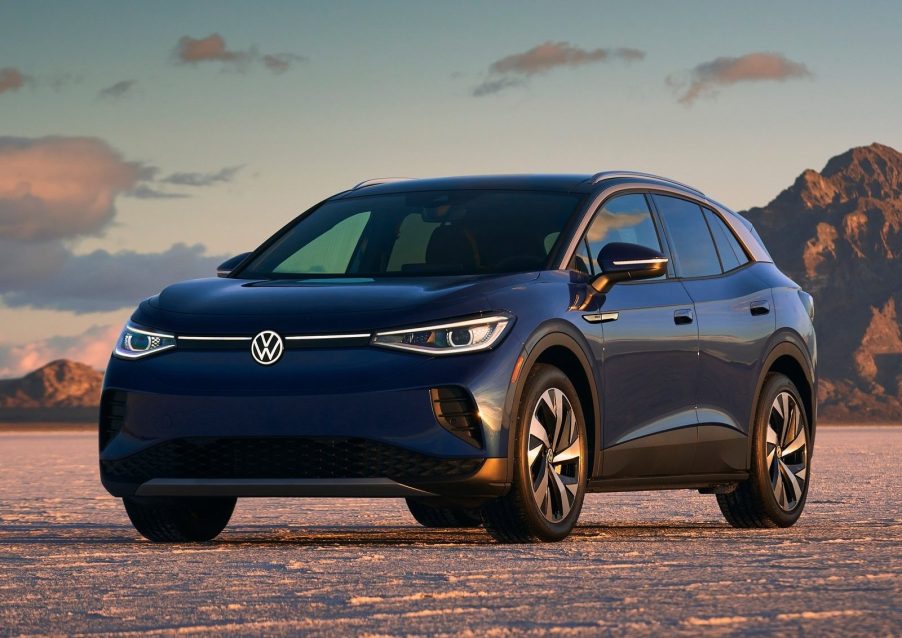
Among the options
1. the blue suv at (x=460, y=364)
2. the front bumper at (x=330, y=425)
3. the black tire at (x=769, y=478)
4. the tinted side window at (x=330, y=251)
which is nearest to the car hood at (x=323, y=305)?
the blue suv at (x=460, y=364)

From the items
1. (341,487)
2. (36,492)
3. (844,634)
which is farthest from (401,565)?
(36,492)

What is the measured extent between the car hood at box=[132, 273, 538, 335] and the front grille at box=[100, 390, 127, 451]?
0.36 meters

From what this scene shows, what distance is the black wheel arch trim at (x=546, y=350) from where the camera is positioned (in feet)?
25.5

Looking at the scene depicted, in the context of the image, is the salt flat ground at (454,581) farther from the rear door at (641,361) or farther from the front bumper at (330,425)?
the rear door at (641,361)

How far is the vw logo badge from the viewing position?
25.5 feet

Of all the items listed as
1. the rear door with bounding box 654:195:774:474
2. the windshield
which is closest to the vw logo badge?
the windshield

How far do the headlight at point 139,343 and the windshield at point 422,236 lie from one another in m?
1.04

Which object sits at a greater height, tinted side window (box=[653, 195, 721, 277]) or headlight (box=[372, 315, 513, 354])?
tinted side window (box=[653, 195, 721, 277])

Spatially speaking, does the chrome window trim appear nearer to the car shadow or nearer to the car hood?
the car hood

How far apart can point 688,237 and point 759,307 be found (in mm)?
588

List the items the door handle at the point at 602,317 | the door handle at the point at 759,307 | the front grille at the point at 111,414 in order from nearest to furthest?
1. the front grille at the point at 111,414
2. the door handle at the point at 602,317
3. the door handle at the point at 759,307

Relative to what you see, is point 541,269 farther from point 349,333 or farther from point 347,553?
point 347,553

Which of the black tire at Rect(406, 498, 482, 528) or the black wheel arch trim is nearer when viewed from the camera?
the black wheel arch trim

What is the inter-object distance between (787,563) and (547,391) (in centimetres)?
149
